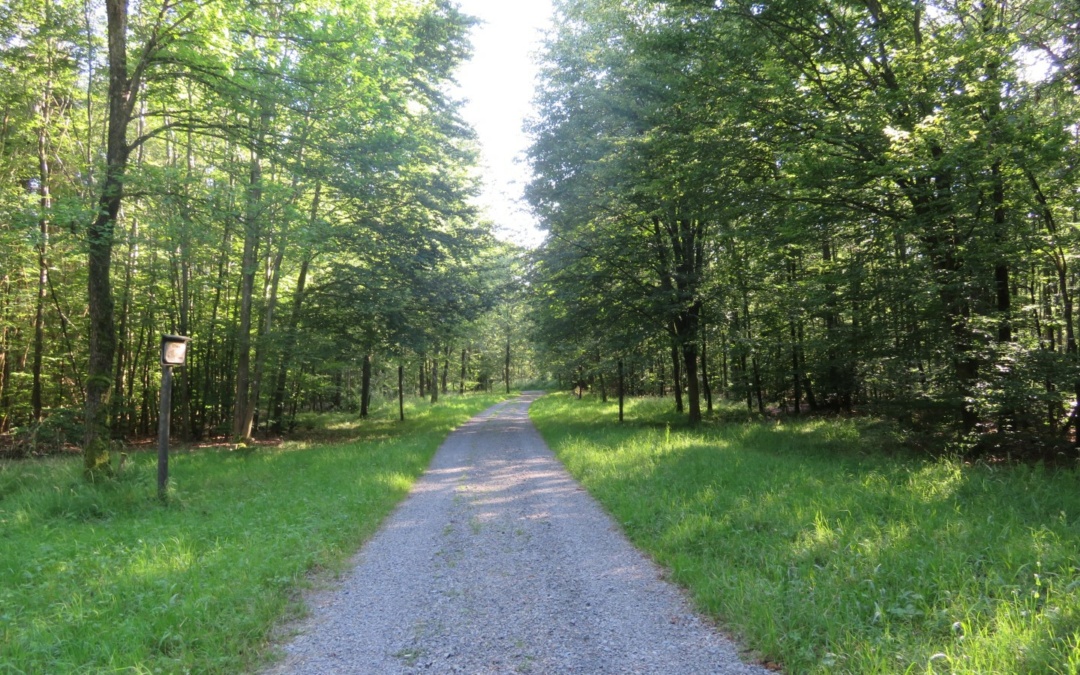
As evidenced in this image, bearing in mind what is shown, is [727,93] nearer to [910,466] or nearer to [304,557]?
[910,466]

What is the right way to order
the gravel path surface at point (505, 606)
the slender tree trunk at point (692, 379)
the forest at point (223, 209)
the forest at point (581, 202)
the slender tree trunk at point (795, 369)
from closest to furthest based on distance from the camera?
the gravel path surface at point (505, 606) < the forest at point (581, 202) < the forest at point (223, 209) < the slender tree trunk at point (692, 379) < the slender tree trunk at point (795, 369)

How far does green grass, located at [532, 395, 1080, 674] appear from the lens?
10.0 ft

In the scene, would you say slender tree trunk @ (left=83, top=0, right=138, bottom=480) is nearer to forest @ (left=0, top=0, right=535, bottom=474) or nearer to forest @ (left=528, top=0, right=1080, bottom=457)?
forest @ (left=0, top=0, right=535, bottom=474)

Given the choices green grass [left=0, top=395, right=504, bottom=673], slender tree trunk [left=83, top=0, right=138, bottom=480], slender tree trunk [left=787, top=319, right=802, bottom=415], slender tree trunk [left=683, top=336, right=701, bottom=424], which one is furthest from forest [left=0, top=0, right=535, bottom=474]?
slender tree trunk [left=787, top=319, right=802, bottom=415]

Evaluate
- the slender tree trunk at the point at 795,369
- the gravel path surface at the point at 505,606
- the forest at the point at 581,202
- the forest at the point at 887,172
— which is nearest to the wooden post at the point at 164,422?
the forest at the point at 581,202

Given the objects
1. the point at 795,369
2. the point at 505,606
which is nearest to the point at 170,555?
the point at 505,606

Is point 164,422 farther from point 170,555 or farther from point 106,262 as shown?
point 106,262

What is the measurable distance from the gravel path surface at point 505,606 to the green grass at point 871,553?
38 cm

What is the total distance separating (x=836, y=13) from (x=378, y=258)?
12.7 meters

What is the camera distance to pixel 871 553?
172 inches

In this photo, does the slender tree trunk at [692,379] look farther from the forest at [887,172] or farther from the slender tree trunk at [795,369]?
the slender tree trunk at [795,369]

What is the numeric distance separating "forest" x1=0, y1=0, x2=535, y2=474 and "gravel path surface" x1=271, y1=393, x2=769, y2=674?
635 centimetres

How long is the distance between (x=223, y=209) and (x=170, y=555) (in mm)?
5945

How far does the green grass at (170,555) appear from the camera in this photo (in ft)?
11.5
